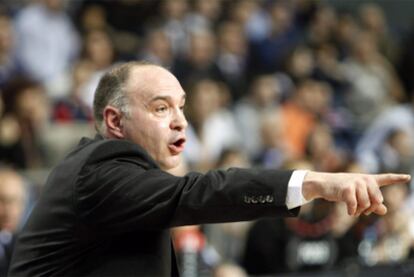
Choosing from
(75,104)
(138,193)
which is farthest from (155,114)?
(75,104)

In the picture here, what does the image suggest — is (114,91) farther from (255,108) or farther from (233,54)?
(233,54)

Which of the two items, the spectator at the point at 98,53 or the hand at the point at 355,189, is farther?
the spectator at the point at 98,53

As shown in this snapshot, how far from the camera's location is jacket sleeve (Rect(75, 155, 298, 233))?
2619mm

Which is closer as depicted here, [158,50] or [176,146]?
[176,146]

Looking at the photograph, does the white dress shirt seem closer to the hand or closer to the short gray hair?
the hand

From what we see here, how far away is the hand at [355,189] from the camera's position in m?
2.42

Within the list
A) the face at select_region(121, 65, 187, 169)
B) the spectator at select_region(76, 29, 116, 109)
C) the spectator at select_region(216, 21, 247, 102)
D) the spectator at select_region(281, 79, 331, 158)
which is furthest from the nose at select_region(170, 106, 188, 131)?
the spectator at select_region(216, 21, 247, 102)

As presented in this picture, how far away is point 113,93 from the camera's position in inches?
121

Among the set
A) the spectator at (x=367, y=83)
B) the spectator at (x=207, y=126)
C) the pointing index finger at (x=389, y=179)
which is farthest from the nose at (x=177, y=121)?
the spectator at (x=367, y=83)

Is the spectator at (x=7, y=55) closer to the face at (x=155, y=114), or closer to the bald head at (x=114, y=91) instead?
the bald head at (x=114, y=91)

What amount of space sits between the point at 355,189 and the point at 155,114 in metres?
0.86

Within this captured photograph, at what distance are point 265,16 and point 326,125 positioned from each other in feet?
7.60

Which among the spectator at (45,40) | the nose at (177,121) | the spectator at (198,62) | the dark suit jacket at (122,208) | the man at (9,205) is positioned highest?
the spectator at (45,40)

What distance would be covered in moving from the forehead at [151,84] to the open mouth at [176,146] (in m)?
0.15
